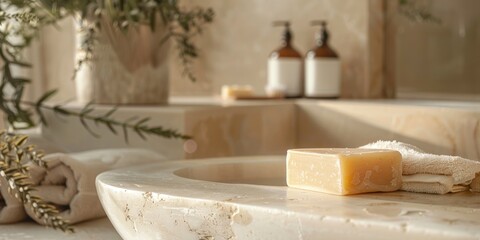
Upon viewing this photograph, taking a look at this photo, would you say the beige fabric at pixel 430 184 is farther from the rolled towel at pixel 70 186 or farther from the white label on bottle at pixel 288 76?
the white label on bottle at pixel 288 76

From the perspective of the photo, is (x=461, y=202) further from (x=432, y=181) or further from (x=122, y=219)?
(x=122, y=219)

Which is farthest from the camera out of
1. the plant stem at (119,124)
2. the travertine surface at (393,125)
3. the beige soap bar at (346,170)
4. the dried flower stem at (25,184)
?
the travertine surface at (393,125)

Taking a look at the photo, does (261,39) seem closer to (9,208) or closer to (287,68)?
(287,68)

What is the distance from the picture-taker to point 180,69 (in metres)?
2.04

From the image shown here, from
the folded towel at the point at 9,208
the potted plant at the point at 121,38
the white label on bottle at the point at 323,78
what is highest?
the potted plant at the point at 121,38

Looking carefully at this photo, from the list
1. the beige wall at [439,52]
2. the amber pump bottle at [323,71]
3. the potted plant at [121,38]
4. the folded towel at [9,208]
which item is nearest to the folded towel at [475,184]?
the folded towel at [9,208]

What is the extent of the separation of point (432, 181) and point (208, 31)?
1397 mm

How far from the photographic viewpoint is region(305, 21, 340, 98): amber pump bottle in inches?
65.3

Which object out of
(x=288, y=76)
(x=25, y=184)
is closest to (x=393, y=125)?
(x=288, y=76)

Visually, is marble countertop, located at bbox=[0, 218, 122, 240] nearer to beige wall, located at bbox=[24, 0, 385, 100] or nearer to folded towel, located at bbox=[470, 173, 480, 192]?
folded towel, located at bbox=[470, 173, 480, 192]

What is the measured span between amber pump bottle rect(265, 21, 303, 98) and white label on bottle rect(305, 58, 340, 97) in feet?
0.14

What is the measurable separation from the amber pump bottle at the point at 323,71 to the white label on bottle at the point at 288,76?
0.14ft

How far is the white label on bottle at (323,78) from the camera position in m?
1.66

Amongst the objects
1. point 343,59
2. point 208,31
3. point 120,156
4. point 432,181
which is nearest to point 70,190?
point 120,156
